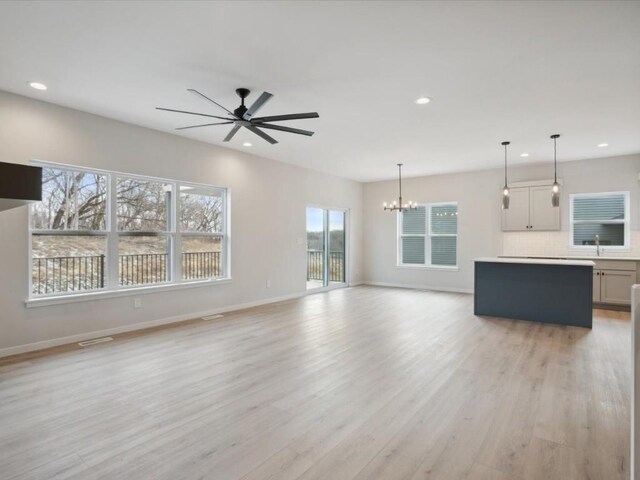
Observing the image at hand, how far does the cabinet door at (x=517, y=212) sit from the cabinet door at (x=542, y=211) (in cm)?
9

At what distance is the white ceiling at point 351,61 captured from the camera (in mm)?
2441

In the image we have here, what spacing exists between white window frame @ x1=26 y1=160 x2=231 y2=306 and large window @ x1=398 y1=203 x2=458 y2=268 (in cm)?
477

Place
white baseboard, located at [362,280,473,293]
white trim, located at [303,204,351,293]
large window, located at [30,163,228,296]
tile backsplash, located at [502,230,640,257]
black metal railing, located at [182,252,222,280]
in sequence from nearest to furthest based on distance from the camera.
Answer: large window, located at [30,163,228,296], black metal railing, located at [182,252,222,280], tile backsplash, located at [502,230,640,257], white trim, located at [303,204,351,293], white baseboard, located at [362,280,473,293]

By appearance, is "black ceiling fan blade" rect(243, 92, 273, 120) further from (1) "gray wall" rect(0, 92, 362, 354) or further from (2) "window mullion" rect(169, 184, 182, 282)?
(2) "window mullion" rect(169, 184, 182, 282)

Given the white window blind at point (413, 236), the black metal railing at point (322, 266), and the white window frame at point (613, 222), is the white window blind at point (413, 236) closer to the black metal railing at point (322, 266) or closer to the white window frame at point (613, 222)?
the black metal railing at point (322, 266)

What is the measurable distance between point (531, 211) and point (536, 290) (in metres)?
2.40

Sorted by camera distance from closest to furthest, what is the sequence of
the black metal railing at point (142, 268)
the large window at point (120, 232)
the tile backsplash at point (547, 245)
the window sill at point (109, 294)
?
the window sill at point (109, 294) < the large window at point (120, 232) < the black metal railing at point (142, 268) < the tile backsplash at point (547, 245)

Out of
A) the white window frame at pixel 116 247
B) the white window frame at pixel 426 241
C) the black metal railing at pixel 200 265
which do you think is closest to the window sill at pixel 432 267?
the white window frame at pixel 426 241

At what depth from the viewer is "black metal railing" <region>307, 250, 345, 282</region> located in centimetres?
821

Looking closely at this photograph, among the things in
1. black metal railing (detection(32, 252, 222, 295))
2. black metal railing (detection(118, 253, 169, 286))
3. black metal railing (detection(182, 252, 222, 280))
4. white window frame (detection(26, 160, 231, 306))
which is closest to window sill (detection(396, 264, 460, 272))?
white window frame (detection(26, 160, 231, 306))

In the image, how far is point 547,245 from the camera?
281 inches

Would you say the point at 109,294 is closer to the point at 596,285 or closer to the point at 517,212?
the point at 517,212

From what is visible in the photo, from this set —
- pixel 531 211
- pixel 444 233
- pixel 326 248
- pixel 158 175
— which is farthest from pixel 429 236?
pixel 158 175

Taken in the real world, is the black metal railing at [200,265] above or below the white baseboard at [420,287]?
above
